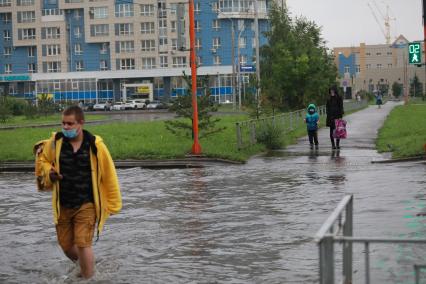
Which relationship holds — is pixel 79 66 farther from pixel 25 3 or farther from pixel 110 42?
pixel 25 3

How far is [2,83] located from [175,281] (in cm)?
11397

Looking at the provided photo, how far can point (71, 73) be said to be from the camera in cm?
11500

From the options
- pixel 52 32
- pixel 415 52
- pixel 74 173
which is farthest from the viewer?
pixel 52 32

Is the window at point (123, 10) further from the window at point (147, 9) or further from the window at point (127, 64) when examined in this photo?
the window at point (127, 64)

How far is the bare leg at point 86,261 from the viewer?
7.37m

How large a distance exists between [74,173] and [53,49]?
113301 millimetres

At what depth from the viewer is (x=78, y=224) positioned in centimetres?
732

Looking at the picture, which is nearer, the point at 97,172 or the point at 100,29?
the point at 97,172

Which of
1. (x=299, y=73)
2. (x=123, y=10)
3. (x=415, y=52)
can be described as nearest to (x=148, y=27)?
(x=123, y=10)

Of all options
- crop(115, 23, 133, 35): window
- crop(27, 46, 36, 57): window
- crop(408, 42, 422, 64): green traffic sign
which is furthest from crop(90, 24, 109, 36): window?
crop(408, 42, 422, 64): green traffic sign

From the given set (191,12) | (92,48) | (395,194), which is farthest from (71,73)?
(395,194)

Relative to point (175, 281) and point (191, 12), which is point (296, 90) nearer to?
point (191, 12)

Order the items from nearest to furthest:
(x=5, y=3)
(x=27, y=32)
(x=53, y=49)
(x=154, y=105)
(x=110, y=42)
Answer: (x=154, y=105), (x=110, y=42), (x=53, y=49), (x=27, y=32), (x=5, y=3)

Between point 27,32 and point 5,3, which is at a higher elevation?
point 5,3
